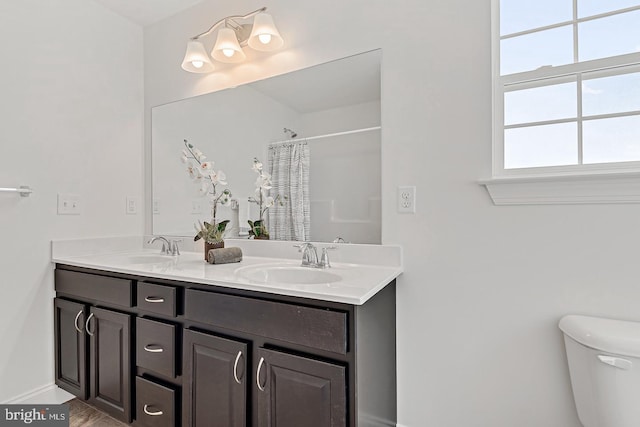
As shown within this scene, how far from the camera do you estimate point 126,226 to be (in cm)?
226

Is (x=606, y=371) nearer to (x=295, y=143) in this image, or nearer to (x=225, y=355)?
(x=225, y=355)

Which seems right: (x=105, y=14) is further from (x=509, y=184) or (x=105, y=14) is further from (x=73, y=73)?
(x=509, y=184)

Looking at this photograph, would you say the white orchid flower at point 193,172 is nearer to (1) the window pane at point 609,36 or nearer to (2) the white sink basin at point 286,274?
(2) the white sink basin at point 286,274

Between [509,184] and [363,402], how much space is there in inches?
37.5

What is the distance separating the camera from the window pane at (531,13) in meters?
1.29

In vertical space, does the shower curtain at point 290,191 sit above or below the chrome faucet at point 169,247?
above

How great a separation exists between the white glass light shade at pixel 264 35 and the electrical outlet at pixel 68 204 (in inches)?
54.3

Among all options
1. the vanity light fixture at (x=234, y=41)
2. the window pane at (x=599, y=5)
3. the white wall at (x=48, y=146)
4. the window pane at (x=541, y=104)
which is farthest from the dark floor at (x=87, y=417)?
the window pane at (x=599, y=5)

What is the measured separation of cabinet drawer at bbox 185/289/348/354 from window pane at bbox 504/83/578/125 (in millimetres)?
1074

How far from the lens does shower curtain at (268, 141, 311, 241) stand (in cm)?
178

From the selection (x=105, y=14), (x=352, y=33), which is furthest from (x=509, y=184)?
(x=105, y=14)

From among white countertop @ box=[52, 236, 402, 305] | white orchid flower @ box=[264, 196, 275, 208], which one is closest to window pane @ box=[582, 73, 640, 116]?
white countertop @ box=[52, 236, 402, 305]

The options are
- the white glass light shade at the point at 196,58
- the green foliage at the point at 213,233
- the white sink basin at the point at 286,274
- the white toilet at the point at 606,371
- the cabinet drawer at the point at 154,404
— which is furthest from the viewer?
the white glass light shade at the point at 196,58

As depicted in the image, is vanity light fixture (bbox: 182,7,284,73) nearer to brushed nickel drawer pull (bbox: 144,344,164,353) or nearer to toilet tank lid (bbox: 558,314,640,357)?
brushed nickel drawer pull (bbox: 144,344,164,353)
